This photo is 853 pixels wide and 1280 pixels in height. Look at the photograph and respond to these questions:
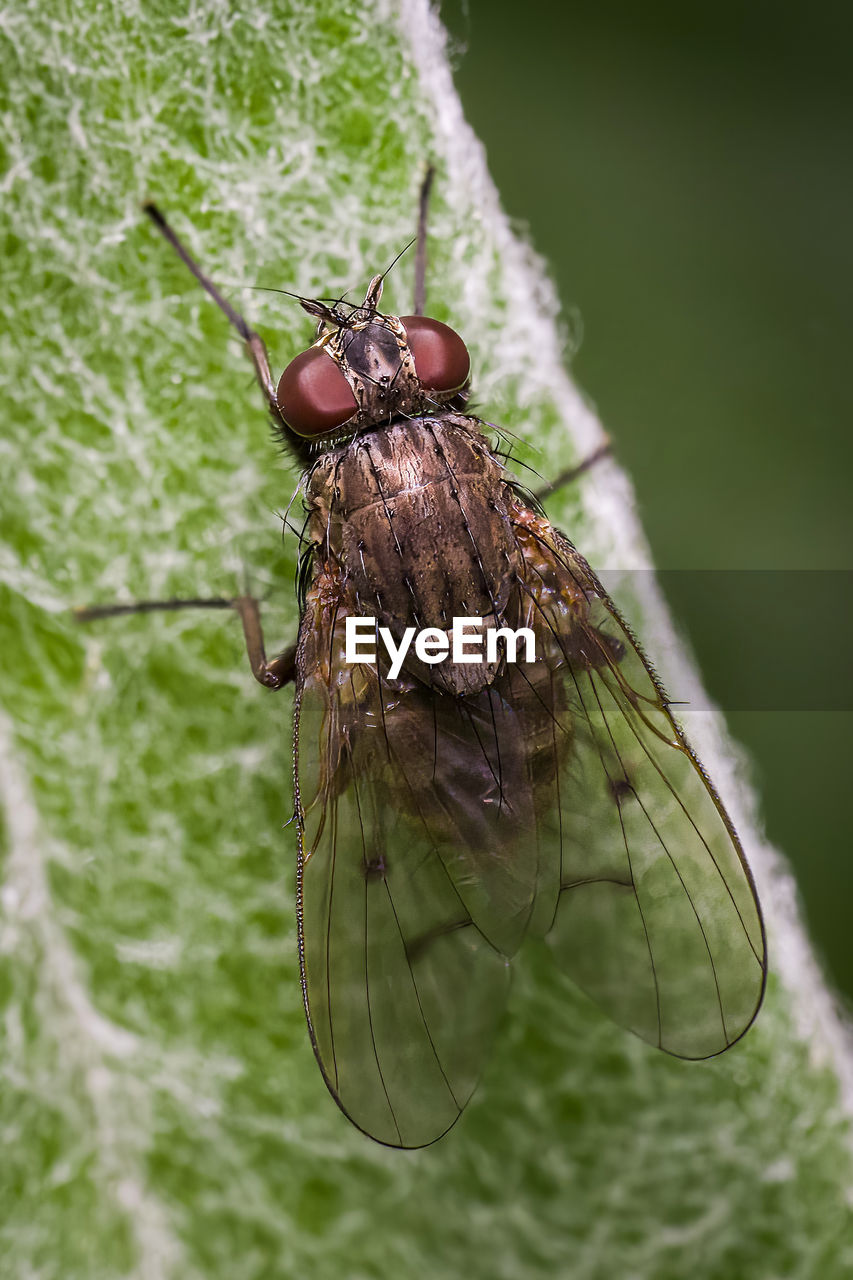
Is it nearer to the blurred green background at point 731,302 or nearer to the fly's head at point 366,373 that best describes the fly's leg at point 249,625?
the fly's head at point 366,373

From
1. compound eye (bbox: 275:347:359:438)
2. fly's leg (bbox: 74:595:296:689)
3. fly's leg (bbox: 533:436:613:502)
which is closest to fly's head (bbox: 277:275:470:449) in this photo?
compound eye (bbox: 275:347:359:438)

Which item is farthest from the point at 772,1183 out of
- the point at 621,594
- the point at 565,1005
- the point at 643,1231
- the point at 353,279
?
the point at 353,279

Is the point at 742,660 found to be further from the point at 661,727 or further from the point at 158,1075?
the point at 158,1075
